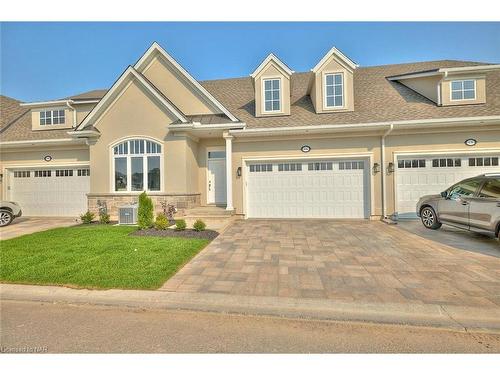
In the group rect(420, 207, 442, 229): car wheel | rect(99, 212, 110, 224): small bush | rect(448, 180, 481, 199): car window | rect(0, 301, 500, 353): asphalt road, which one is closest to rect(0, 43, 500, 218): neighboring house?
rect(99, 212, 110, 224): small bush

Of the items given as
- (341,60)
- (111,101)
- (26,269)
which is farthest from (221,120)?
(26,269)

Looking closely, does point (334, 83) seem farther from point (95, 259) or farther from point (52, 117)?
point (52, 117)

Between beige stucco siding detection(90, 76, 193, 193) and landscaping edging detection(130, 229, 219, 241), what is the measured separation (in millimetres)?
2745

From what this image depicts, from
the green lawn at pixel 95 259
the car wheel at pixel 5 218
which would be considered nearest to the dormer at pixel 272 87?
the green lawn at pixel 95 259

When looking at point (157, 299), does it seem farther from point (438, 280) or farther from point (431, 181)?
point (431, 181)

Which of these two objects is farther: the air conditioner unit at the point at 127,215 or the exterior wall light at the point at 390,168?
the exterior wall light at the point at 390,168

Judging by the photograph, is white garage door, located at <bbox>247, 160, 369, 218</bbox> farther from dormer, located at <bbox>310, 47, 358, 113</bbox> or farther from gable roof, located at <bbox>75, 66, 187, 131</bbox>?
gable roof, located at <bbox>75, 66, 187, 131</bbox>

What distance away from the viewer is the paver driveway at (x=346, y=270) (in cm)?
400

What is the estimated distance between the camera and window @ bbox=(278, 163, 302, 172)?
36.8 feet

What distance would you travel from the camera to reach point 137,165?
11.0 m

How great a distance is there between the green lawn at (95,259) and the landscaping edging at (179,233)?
1.43 ft

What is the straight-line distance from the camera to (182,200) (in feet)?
35.0

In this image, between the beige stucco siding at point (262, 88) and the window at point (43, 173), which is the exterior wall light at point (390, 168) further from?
the window at point (43, 173)

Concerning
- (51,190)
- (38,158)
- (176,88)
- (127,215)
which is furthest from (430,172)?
(38,158)
